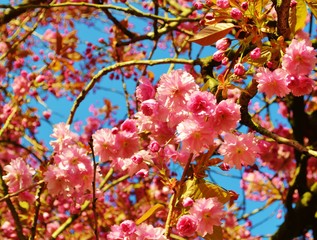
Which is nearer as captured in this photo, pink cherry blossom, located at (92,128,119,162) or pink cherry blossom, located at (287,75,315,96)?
pink cherry blossom, located at (287,75,315,96)

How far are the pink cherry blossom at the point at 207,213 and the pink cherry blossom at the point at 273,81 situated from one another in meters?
0.38

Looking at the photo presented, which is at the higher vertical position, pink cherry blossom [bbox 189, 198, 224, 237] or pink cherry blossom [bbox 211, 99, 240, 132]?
pink cherry blossom [bbox 211, 99, 240, 132]

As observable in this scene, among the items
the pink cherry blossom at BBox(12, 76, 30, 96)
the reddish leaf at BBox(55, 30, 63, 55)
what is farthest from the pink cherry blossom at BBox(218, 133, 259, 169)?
the pink cherry blossom at BBox(12, 76, 30, 96)

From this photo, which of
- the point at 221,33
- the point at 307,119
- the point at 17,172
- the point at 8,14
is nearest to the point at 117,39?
the point at 8,14

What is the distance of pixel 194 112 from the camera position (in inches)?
53.6

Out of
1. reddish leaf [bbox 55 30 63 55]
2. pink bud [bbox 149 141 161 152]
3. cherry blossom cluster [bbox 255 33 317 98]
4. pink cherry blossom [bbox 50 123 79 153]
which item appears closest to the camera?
cherry blossom cluster [bbox 255 33 317 98]

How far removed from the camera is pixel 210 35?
1.53 m

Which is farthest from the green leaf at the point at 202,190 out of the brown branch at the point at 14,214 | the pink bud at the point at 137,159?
the brown branch at the point at 14,214

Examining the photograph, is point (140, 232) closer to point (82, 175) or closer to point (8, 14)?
point (82, 175)

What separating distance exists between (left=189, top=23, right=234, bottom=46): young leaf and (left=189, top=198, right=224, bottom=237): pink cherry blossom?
50 cm

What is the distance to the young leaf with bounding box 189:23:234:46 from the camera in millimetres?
1526

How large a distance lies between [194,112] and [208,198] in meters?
0.26

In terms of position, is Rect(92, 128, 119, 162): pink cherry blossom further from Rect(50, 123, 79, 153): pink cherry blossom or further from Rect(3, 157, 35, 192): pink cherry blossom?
Rect(3, 157, 35, 192): pink cherry blossom

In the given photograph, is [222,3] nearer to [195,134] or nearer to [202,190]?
[195,134]
